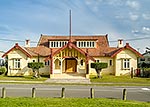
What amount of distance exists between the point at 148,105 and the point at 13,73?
31.6 m

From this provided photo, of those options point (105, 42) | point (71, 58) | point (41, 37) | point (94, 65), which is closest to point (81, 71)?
point (71, 58)

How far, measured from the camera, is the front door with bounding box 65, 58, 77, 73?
4412 cm

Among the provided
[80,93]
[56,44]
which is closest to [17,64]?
[56,44]

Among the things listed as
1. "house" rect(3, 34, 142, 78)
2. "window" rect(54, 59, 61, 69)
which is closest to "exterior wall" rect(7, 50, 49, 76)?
"house" rect(3, 34, 142, 78)

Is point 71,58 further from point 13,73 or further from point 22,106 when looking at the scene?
point 22,106

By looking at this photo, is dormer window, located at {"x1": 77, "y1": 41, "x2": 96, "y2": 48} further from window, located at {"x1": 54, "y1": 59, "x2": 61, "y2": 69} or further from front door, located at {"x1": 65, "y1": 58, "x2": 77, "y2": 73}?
window, located at {"x1": 54, "y1": 59, "x2": 61, "y2": 69}

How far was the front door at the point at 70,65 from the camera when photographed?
44122mm

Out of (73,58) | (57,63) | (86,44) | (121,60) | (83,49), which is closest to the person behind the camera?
(121,60)

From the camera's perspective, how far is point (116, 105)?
14234 mm

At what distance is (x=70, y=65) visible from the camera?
4434 centimetres

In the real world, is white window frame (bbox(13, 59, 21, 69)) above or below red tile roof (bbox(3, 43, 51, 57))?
below

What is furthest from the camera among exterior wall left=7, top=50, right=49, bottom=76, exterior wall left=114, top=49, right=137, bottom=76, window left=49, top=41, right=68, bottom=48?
window left=49, top=41, right=68, bottom=48

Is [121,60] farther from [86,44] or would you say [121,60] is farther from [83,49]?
[86,44]

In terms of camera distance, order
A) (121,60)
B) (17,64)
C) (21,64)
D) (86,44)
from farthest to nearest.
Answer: (86,44)
(17,64)
(21,64)
(121,60)
